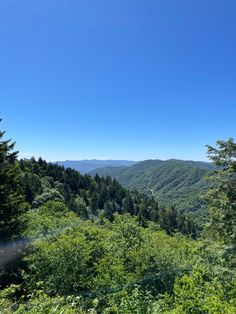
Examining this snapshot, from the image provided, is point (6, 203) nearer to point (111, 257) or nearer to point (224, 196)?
point (111, 257)

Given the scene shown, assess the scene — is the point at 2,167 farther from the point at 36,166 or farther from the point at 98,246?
the point at 36,166

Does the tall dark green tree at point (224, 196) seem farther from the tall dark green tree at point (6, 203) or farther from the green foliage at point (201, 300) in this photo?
the tall dark green tree at point (6, 203)

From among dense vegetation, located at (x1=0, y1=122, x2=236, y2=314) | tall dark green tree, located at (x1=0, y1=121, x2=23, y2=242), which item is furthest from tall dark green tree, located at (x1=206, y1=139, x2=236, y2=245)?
tall dark green tree, located at (x1=0, y1=121, x2=23, y2=242)

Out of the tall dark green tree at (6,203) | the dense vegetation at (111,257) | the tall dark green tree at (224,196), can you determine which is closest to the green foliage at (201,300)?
the dense vegetation at (111,257)

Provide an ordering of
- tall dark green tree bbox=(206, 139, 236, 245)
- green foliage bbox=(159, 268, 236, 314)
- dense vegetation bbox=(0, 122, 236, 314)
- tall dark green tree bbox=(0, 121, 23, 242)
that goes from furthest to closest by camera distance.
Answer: tall dark green tree bbox=(0, 121, 23, 242) < tall dark green tree bbox=(206, 139, 236, 245) < dense vegetation bbox=(0, 122, 236, 314) < green foliage bbox=(159, 268, 236, 314)

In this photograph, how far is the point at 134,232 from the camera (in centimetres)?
2709

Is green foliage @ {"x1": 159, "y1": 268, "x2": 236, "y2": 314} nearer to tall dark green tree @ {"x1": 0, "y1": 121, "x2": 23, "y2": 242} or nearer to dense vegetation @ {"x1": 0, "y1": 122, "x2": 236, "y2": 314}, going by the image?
dense vegetation @ {"x1": 0, "y1": 122, "x2": 236, "y2": 314}

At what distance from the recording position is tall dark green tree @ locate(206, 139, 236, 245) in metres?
20.6

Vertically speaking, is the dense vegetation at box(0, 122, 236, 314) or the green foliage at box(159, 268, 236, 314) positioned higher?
the green foliage at box(159, 268, 236, 314)

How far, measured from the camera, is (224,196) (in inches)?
837

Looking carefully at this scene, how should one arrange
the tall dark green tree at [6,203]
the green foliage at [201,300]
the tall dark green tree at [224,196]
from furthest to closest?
the tall dark green tree at [6,203], the tall dark green tree at [224,196], the green foliage at [201,300]

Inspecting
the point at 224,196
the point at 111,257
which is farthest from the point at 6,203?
the point at 224,196

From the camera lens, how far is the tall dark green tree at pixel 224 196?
810 inches

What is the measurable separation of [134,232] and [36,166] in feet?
281
